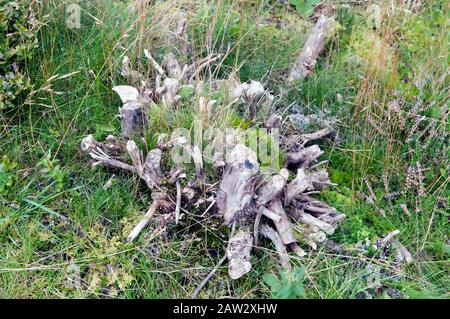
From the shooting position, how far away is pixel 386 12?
12.0 ft

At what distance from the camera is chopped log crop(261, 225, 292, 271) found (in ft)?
8.95

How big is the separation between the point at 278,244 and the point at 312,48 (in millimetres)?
1612

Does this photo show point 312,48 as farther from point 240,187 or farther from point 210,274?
point 210,274

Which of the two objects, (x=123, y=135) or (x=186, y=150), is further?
(x=123, y=135)

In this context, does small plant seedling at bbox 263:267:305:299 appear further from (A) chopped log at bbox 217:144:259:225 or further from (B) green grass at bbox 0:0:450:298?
(A) chopped log at bbox 217:144:259:225

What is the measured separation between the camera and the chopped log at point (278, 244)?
8.95 ft

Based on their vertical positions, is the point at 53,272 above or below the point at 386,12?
below

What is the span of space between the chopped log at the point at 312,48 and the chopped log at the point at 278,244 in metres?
1.21

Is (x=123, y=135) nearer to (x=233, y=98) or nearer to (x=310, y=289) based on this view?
(x=233, y=98)

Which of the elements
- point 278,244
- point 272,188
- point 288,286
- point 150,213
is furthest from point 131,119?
point 288,286

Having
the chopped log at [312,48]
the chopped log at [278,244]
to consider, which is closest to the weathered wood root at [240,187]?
the chopped log at [278,244]

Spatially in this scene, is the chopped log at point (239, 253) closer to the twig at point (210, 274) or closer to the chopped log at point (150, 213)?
the twig at point (210, 274)
